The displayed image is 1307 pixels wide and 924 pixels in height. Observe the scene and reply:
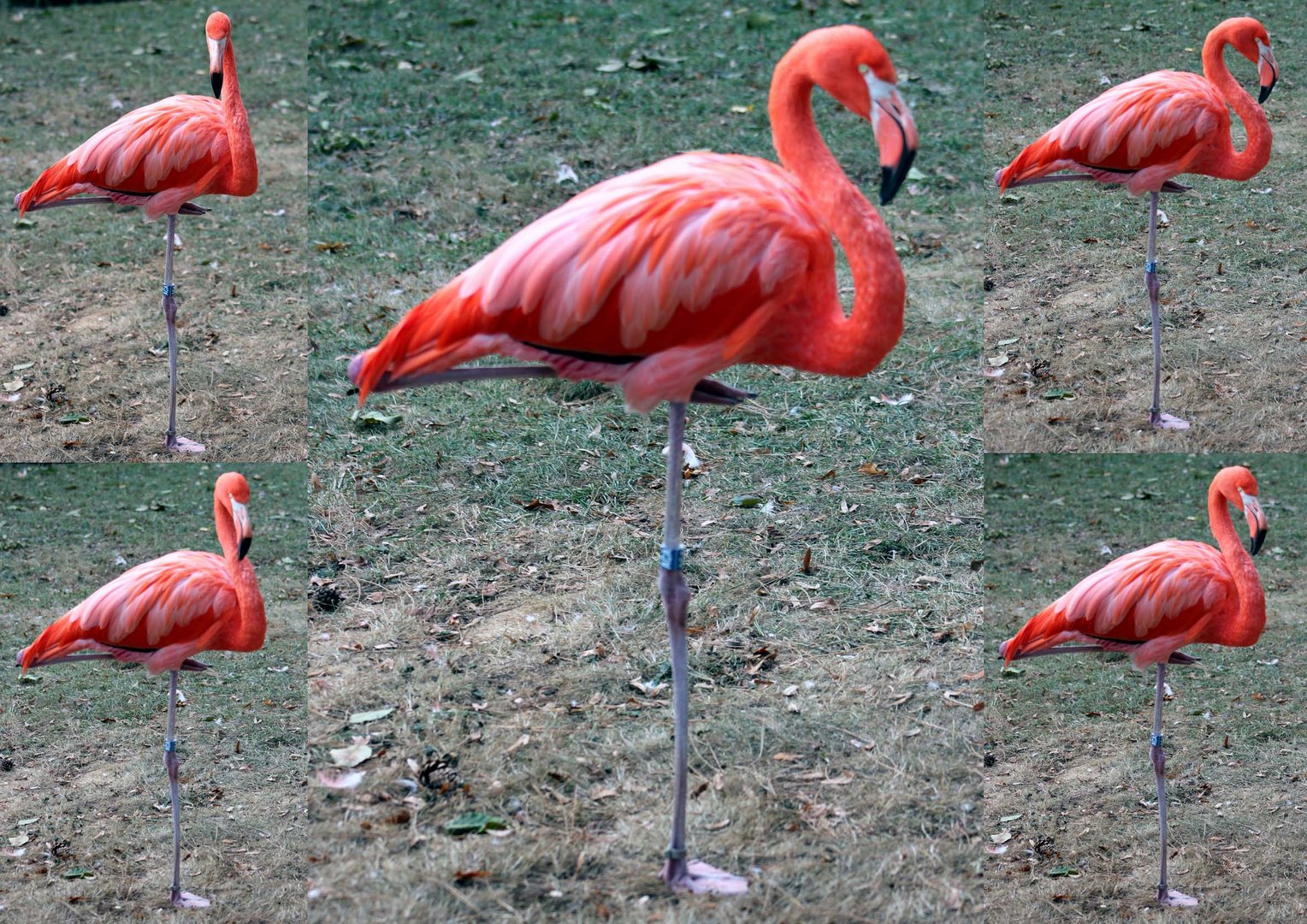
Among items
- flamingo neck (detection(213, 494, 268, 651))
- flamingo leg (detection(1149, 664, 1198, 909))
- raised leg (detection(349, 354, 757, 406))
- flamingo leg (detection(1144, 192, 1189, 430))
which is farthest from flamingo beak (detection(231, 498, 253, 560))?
flamingo leg (detection(1144, 192, 1189, 430))

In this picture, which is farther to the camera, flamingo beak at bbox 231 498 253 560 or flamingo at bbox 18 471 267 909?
flamingo at bbox 18 471 267 909

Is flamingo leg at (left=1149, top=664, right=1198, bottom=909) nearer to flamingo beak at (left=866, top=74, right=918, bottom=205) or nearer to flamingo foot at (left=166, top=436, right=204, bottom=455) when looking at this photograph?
flamingo beak at (left=866, top=74, right=918, bottom=205)

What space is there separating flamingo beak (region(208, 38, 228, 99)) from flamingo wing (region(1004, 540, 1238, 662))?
3.41m

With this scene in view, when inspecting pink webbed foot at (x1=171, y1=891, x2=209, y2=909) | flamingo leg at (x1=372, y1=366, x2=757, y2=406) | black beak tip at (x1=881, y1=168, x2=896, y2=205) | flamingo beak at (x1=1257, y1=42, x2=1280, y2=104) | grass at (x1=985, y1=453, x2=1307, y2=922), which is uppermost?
flamingo beak at (x1=1257, y1=42, x2=1280, y2=104)

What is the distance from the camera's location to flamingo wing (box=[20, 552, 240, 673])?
158 inches

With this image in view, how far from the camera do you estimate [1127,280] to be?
553 cm

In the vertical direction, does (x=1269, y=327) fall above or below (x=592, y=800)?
above

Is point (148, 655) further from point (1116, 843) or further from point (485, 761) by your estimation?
point (1116, 843)

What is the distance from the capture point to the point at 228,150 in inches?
170

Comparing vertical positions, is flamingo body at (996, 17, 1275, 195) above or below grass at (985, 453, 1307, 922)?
above

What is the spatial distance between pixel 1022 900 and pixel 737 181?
2.76m

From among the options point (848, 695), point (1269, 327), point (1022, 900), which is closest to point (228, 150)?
point (848, 695)

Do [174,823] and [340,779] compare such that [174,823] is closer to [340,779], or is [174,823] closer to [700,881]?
[340,779]

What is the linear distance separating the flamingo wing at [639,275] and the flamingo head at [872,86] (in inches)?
11.1
